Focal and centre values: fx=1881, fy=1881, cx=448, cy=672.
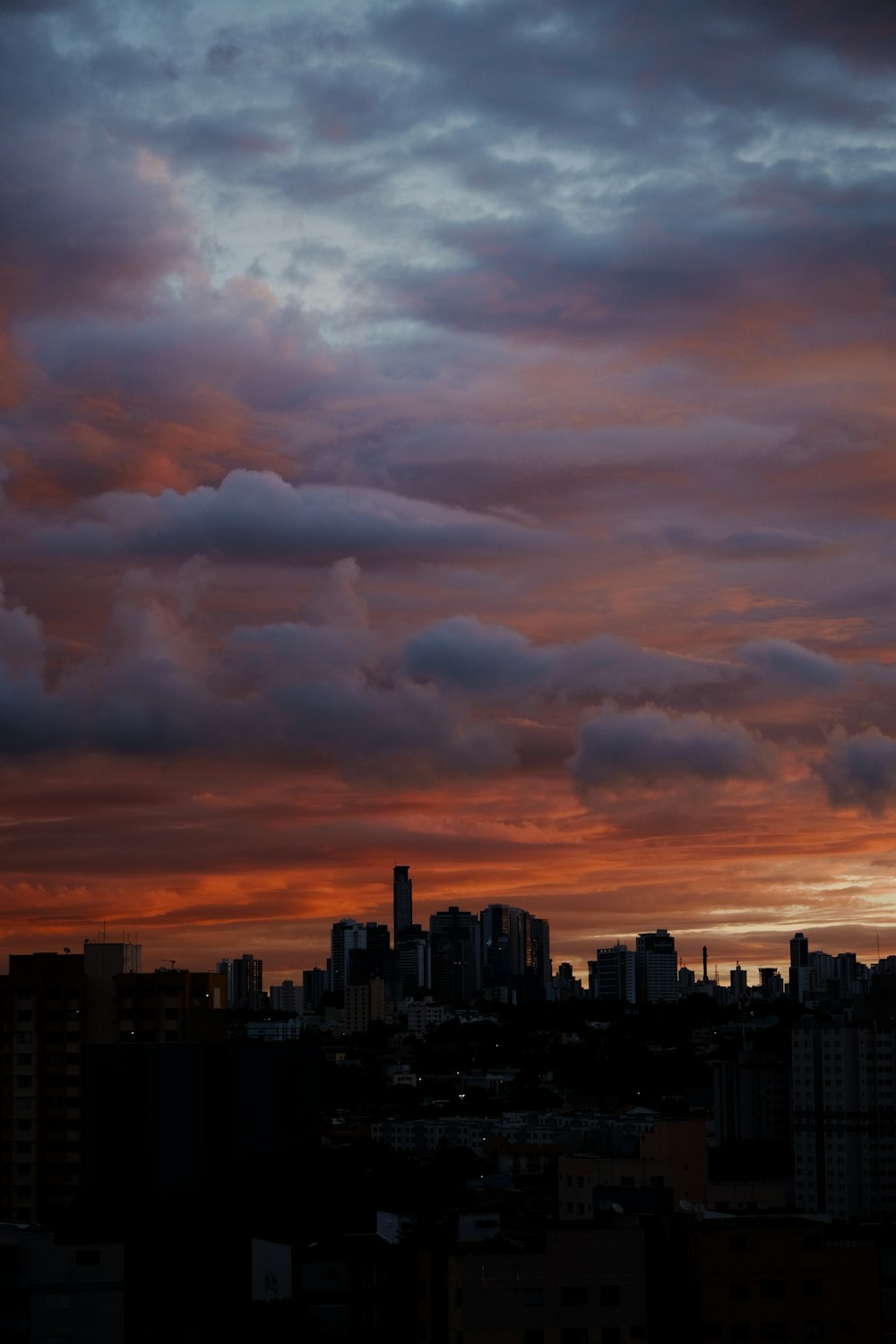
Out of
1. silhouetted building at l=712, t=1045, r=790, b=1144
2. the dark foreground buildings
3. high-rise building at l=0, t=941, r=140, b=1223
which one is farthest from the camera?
silhouetted building at l=712, t=1045, r=790, b=1144

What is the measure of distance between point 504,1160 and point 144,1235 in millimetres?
61230

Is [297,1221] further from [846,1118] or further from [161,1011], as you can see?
[846,1118]

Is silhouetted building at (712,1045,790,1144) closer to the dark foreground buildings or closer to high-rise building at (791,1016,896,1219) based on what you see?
high-rise building at (791,1016,896,1219)

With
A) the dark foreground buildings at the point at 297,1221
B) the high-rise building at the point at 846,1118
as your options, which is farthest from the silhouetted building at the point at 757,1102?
the dark foreground buildings at the point at 297,1221

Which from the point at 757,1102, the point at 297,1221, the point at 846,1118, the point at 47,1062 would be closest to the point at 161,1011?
the point at 47,1062

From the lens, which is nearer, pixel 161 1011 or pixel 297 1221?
pixel 297 1221

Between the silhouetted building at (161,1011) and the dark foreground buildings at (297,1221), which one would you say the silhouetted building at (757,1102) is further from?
the silhouetted building at (161,1011)

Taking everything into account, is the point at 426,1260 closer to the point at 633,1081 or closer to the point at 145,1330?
the point at 145,1330

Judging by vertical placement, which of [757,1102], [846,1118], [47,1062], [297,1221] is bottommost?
[757,1102]

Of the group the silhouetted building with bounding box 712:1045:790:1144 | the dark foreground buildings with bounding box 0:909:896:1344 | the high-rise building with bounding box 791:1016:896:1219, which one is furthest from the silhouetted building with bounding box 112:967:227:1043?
the silhouetted building with bounding box 712:1045:790:1144

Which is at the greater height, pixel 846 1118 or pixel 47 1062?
pixel 47 1062

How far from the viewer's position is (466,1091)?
499 feet

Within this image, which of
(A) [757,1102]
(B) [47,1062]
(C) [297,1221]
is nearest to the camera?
(C) [297,1221]

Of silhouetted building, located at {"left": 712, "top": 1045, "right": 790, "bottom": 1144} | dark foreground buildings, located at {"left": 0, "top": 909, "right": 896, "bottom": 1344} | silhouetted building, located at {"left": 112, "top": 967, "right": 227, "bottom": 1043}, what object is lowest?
silhouetted building, located at {"left": 712, "top": 1045, "right": 790, "bottom": 1144}
